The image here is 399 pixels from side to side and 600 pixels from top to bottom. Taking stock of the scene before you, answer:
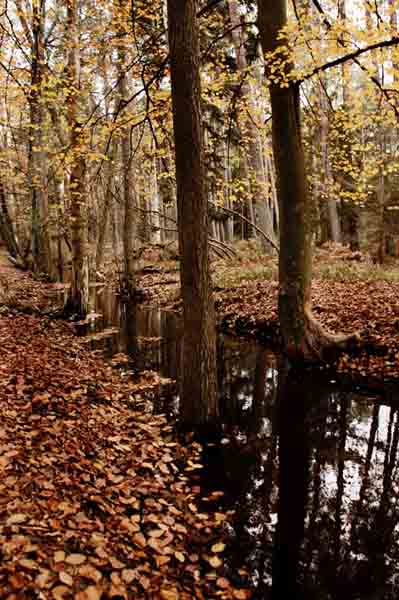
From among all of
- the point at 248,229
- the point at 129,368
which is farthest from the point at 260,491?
the point at 248,229

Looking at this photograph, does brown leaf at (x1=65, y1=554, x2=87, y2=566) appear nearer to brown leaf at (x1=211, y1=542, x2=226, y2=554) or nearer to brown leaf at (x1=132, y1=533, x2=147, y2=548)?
brown leaf at (x1=132, y1=533, x2=147, y2=548)

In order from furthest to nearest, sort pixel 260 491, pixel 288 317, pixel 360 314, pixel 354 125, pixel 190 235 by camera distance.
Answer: pixel 360 314 → pixel 354 125 → pixel 288 317 → pixel 190 235 → pixel 260 491

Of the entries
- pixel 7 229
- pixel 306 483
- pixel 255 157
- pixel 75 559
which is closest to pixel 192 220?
pixel 306 483

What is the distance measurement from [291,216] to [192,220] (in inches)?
128

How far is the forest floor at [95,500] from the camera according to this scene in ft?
9.62

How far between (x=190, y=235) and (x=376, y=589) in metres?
4.13

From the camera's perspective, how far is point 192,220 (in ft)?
17.5

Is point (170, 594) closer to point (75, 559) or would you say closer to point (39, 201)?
point (75, 559)

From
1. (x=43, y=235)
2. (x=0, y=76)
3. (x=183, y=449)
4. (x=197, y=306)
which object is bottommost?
(x=183, y=449)

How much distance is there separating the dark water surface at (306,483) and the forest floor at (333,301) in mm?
957

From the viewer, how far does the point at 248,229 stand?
114 feet

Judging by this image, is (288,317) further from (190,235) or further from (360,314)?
(190,235)

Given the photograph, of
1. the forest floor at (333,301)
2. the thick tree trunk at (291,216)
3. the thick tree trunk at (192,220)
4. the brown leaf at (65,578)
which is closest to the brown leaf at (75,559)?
the brown leaf at (65,578)

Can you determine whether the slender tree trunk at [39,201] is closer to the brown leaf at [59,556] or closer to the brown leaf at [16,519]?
the brown leaf at [16,519]
